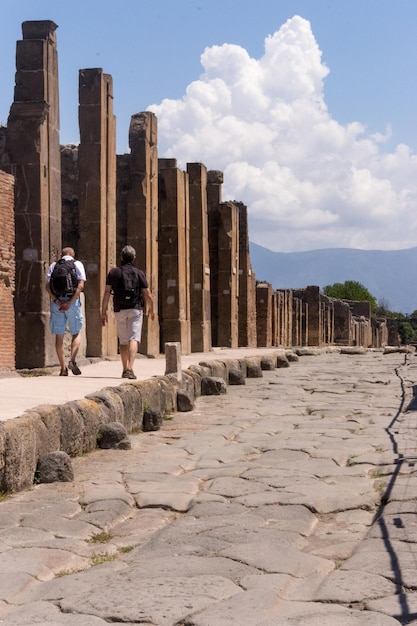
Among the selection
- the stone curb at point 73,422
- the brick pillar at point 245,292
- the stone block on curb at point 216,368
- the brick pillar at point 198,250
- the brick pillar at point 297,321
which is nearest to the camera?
the stone curb at point 73,422

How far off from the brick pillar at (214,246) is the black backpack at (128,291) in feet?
46.7

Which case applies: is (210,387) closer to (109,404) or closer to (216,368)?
(216,368)

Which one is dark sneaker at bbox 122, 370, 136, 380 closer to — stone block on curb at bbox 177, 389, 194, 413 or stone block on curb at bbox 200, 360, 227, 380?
stone block on curb at bbox 177, 389, 194, 413

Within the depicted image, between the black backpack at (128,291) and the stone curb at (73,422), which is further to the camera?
the black backpack at (128,291)

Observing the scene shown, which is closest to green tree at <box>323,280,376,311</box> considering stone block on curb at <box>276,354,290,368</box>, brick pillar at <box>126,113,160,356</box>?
stone block on curb at <box>276,354,290,368</box>

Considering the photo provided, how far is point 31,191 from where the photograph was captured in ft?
44.7

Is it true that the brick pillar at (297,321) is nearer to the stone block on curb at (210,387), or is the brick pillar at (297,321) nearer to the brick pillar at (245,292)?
the brick pillar at (245,292)

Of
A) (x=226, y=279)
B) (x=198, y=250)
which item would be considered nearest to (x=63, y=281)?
(x=198, y=250)

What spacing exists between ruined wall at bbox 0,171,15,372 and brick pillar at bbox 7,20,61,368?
70 centimetres

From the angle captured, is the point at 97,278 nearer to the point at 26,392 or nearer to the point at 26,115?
the point at 26,115

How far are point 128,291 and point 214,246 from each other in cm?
1469

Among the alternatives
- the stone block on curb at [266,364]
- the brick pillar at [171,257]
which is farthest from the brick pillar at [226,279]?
the stone block on curb at [266,364]

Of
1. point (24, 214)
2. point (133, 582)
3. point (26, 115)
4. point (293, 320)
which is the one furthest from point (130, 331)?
point (293, 320)

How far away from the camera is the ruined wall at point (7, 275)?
12.5 metres
